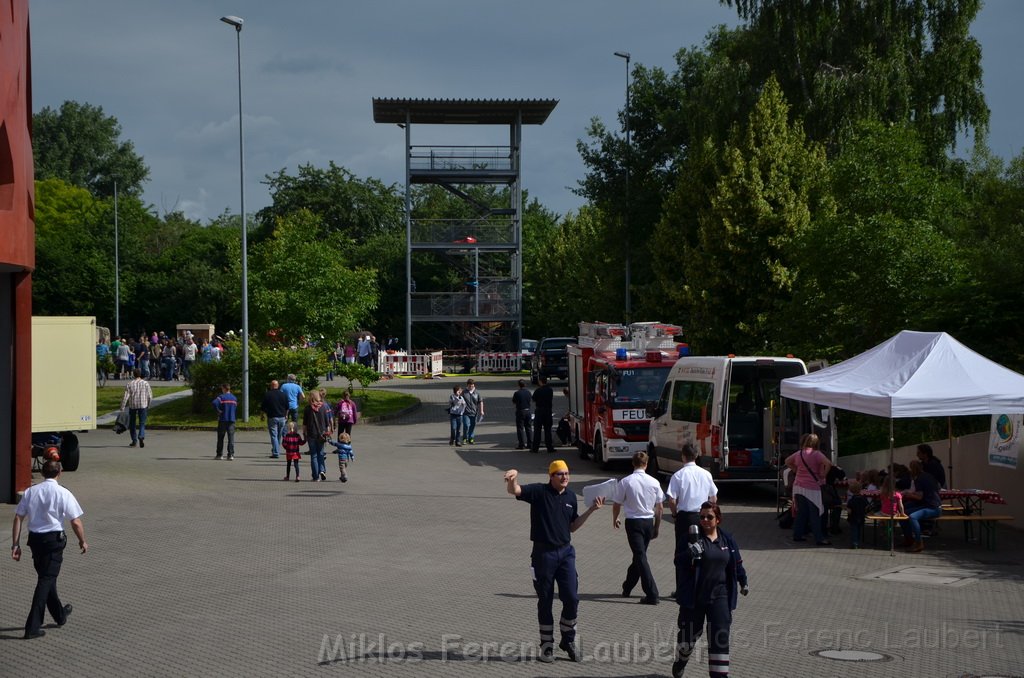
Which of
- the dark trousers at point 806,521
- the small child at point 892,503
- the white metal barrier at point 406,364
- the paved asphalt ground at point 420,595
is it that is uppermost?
the white metal barrier at point 406,364

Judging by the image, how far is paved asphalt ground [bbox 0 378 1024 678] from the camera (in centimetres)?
933

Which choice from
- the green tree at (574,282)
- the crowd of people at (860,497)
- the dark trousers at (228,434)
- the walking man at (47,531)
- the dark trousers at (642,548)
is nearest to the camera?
the walking man at (47,531)

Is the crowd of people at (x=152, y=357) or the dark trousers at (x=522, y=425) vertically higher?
the crowd of people at (x=152, y=357)

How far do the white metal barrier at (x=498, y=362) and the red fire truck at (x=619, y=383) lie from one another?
32470 mm

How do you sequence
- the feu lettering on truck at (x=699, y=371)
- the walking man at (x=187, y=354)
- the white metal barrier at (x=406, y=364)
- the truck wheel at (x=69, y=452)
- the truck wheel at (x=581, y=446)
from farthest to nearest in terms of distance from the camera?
the white metal barrier at (x=406, y=364) → the walking man at (x=187, y=354) → the truck wheel at (x=581, y=446) → the truck wheel at (x=69, y=452) → the feu lettering on truck at (x=699, y=371)

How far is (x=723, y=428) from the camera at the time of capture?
1914cm

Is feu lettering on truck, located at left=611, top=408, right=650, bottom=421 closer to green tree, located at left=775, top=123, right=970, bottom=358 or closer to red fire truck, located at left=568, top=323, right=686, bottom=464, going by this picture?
red fire truck, located at left=568, top=323, right=686, bottom=464

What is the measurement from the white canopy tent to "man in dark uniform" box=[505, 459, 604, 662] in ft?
22.0

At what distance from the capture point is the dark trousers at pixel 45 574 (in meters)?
10.2

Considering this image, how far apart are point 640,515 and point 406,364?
45.8 metres

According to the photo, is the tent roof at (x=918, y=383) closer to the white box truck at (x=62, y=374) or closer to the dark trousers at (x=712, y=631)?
the dark trousers at (x=712, y=631)

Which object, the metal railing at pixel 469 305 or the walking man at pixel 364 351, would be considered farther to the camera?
the metal railing at pixel 469 305

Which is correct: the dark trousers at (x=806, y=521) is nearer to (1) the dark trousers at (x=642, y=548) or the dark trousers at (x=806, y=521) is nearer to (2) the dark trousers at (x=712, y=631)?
(1) the dark trousers at (x=642, y=548)

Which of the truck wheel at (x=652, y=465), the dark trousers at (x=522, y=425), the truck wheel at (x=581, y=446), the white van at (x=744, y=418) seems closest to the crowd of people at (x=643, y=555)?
the white van at (x=744, y=418)
